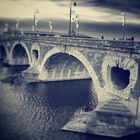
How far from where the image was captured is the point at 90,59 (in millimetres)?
17469

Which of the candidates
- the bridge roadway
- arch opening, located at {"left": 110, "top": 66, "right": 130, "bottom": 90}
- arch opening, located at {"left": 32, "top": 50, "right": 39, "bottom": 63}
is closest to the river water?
arch opening, located at {"left": 32, "top": 50, "right": 39, "bottom": 63}

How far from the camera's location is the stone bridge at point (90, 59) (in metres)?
15.0

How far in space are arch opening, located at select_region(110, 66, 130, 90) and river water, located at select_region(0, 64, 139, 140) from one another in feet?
9.29

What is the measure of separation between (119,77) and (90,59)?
2167 mm

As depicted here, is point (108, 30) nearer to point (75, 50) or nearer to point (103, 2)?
point (103, 2)

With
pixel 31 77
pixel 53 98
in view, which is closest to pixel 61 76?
pixel 31 77

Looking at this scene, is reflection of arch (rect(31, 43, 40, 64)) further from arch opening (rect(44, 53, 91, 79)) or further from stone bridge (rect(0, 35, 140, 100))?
arch opening (rect(44, 53, 91, 79))

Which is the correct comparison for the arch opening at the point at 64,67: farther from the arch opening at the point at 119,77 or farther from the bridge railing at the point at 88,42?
the arch opening at the point at 119,77

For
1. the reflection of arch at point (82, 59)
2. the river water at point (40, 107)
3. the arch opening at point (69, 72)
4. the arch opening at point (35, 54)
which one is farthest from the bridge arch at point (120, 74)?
the arch opening at point (35, 54)

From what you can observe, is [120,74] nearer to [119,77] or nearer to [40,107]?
[119,77]

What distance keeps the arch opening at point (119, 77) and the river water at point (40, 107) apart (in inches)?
112

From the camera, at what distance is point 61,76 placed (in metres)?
25.4

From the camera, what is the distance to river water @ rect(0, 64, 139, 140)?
1455cm

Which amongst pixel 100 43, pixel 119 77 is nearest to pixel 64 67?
pixel 100 43
